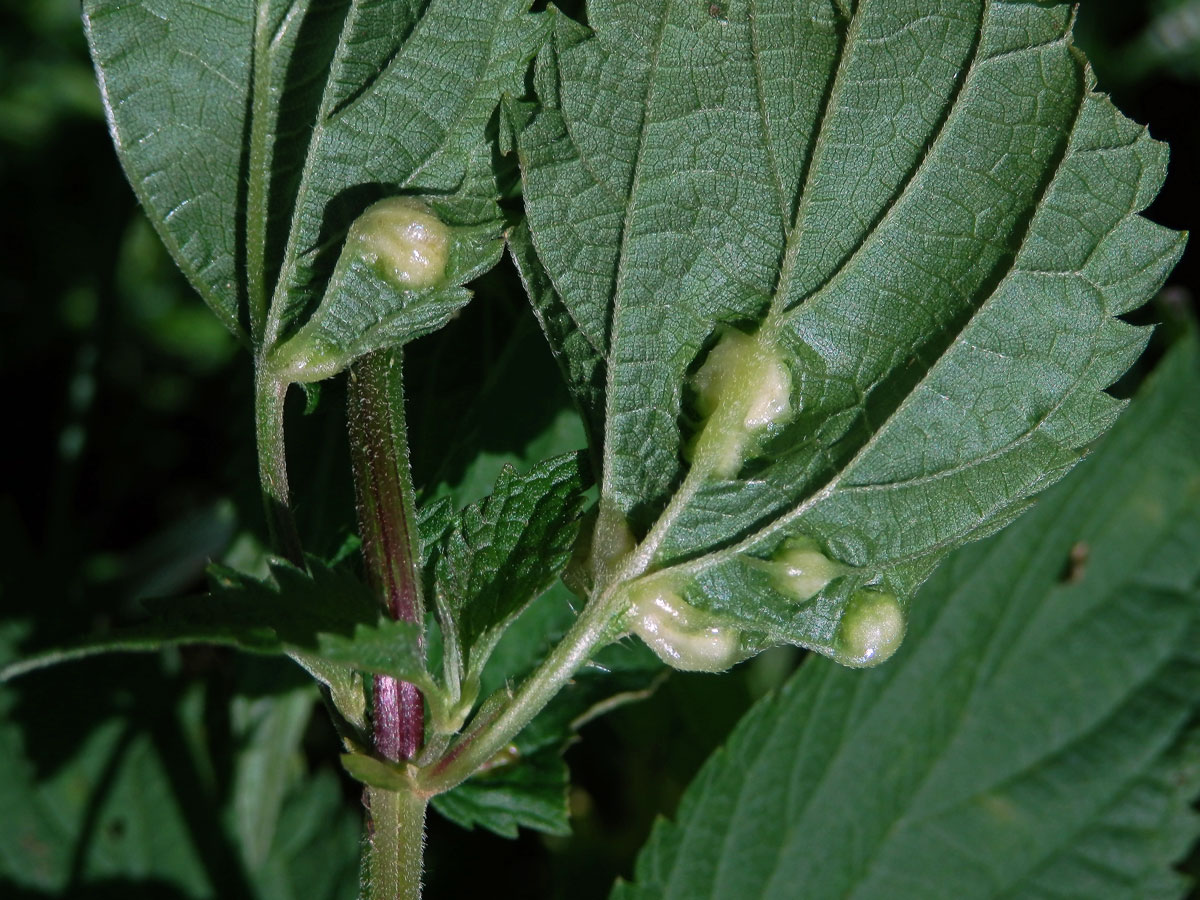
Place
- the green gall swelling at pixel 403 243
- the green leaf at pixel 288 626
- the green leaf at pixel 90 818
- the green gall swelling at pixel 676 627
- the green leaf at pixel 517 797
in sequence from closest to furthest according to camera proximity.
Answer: the green leaf at pixel 288 626 < the green gall swelling at pixel 403 243 < the green gall swelling at pixel 676 627 < the green leaf at pixel 517 797 < the green leaf at pixel 90 818

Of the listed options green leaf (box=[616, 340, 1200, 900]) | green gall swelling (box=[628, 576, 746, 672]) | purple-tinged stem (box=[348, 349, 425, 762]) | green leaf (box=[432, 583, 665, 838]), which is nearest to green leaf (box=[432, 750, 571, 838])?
green leaf (box=[432, 583, 665, 838])

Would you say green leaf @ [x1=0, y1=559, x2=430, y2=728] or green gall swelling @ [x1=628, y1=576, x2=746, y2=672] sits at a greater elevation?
green leaf @ [x1=0, y1=559, x2=430, y2=728]

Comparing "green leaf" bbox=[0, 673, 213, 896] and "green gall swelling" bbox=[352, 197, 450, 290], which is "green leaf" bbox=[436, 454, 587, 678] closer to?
"green gall swelling" bbox=[352, 197, 450, 290]

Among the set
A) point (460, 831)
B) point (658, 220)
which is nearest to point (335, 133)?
point (658, 220)

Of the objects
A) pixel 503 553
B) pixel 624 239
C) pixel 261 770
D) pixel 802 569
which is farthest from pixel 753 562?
pixel 261 770

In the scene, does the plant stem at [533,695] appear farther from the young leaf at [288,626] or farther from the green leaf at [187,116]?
the green leaf at [187,116]

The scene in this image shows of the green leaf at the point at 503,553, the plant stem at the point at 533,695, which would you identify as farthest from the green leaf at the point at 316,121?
the plant stem at the point at 533,695
